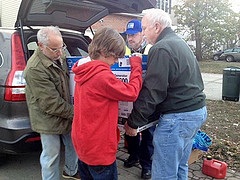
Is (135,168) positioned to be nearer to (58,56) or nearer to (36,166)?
(36,166)

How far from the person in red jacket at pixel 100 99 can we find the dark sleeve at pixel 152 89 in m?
0.08

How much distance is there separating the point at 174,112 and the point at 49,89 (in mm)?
1097

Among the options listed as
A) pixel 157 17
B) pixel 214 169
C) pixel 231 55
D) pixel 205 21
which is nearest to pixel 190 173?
pixel 214 169

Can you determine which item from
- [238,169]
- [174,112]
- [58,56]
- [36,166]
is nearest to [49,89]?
[58,56]

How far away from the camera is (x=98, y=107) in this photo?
6.73 feet

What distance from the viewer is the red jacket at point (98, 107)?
2031 millimetres

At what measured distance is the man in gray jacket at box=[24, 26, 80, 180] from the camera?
8.52 feet

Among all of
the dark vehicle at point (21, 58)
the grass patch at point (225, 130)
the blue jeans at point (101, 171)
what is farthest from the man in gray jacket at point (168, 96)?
the grass patch at point (225, 130)

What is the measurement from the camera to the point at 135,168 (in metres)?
3.80

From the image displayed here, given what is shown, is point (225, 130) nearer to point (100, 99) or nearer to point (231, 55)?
point (100, 99)

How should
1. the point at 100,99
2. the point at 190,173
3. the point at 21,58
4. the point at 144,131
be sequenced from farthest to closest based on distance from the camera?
the point at 190,173 → the point at 144,131 → the point at 21,58 → the point at 100,99

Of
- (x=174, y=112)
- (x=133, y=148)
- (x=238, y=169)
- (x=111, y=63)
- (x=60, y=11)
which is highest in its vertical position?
(x=60, y=11)

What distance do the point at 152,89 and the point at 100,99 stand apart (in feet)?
1.29

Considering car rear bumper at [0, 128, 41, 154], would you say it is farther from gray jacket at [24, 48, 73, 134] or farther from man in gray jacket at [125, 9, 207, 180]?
man in gray jacket at [125, 9, 207, 180]
